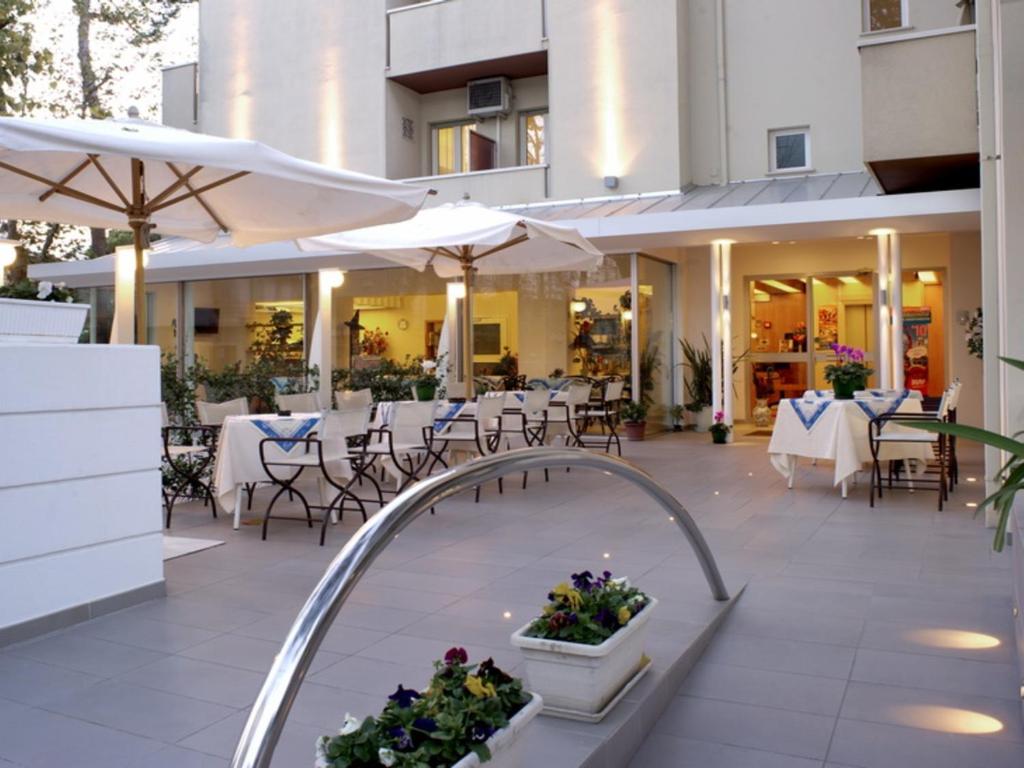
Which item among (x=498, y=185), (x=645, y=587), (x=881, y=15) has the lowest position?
(x=645, y=587)

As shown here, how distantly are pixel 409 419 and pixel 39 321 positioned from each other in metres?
3.15

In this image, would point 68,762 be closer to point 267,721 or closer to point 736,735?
point 267,721

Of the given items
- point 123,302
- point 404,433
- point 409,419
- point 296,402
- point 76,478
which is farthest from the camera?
point 296,402

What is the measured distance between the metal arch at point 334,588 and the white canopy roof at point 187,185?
273 centimetres

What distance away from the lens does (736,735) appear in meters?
Answer: 2.81

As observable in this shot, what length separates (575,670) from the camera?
275cm

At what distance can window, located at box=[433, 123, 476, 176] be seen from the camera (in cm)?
1530

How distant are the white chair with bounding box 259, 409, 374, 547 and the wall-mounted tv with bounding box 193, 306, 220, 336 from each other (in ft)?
32.0

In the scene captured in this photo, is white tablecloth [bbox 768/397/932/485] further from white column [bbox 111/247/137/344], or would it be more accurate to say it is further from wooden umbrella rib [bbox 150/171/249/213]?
white column [bbox 111/247/137/344]

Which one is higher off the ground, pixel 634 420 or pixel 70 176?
pixel 70 176

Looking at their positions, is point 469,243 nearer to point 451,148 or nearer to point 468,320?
point 468,320

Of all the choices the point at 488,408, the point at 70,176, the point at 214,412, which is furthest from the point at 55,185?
the point at 488,408

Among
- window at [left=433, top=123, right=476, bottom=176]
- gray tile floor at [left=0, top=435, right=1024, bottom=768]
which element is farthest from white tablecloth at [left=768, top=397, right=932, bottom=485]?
window at [left=433, top=123, right=476, bottom=176]

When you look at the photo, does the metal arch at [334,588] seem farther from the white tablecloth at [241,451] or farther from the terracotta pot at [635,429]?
the terracotta pot at [635,429]
